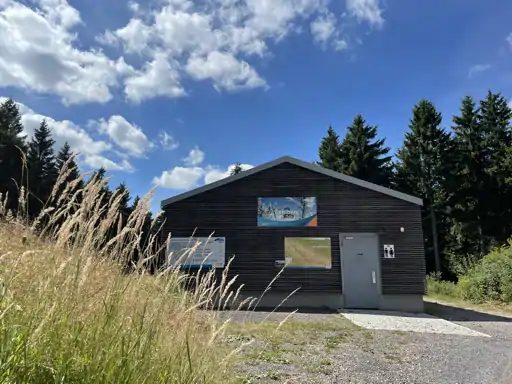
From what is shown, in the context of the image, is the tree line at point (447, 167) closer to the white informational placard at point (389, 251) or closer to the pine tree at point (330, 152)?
the pine tree at point (330, 152)

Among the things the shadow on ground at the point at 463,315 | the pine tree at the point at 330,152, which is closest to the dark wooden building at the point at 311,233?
the shadow on ground at the point at 463,315

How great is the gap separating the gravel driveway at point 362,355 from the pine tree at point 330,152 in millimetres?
27191

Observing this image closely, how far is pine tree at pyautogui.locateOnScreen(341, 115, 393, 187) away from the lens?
32000 mm

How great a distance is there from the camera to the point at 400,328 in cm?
844

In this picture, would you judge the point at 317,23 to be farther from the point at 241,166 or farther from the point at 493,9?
the point at 241,166

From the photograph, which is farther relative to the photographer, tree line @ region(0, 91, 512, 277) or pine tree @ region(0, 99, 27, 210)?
tree line @ region(0, 91, 512, 277)

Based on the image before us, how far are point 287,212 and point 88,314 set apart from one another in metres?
11.4

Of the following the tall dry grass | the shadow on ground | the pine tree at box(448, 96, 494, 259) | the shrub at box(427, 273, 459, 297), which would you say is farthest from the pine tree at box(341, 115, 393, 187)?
the tall dry grass

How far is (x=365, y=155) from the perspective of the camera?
3222 centimetres

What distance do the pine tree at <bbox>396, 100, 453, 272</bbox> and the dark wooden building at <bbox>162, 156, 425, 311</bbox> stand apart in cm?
1826

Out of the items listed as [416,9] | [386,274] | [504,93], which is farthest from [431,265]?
[416,9]

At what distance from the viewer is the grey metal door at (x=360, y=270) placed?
1244 centimetres

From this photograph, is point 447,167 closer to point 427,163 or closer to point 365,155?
point 427,163

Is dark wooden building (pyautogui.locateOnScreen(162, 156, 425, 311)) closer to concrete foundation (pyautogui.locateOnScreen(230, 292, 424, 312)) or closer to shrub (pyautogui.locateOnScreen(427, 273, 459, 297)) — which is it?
concrete foundation (pyautogui.locateOnScreen(230, 292, 424, 312))
